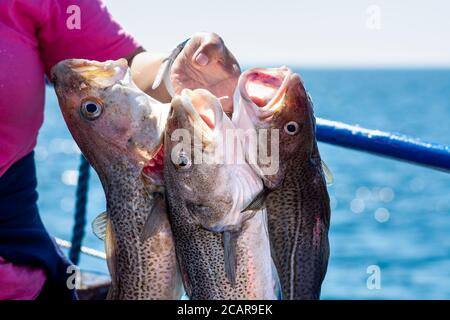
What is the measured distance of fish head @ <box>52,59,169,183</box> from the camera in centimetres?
206

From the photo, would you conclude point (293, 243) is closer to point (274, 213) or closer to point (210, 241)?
point (274, 213)

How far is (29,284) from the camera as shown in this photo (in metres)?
2.49

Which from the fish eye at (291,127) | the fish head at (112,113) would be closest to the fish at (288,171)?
the fish eye at (291,127)

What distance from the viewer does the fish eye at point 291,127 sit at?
6.74ft

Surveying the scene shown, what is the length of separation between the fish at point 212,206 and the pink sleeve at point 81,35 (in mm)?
602

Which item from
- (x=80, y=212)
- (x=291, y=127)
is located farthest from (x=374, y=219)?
(x=291, y=127)

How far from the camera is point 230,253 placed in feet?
6.70

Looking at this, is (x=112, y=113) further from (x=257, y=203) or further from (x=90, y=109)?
(x=257, y=203)

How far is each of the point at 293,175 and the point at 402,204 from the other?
917 inches

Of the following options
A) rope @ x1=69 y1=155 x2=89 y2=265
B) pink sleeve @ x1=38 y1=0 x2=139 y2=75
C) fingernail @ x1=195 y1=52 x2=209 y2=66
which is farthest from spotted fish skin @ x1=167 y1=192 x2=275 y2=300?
rope @ x1=69 y1=155 x2=89 y2=265

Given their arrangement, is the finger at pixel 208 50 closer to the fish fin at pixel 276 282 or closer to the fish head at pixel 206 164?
the fish head at pixel 206 164

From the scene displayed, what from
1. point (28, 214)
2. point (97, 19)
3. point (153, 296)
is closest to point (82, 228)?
point (28, 214)

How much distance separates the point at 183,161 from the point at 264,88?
29cm
